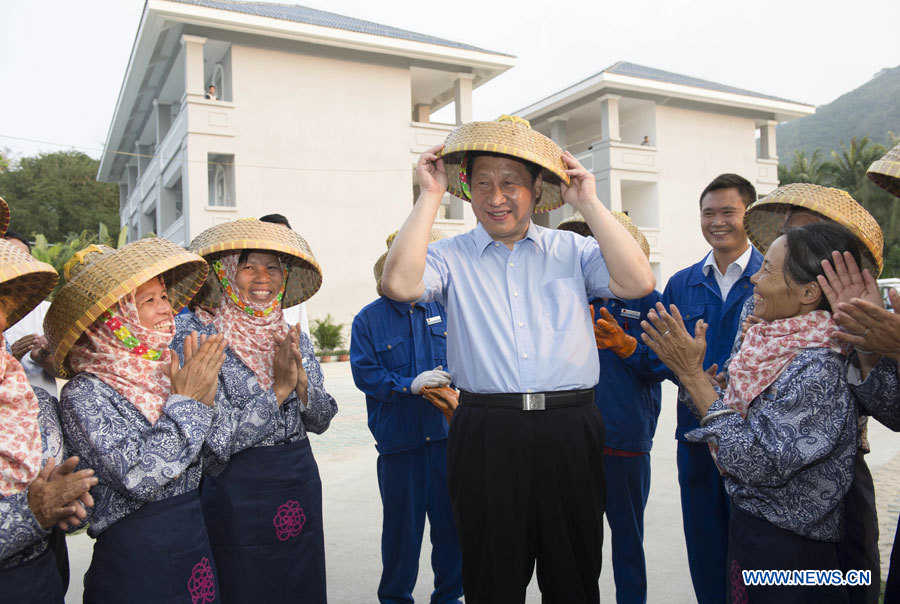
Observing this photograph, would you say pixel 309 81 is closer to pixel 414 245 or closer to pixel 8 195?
pixel 414 245

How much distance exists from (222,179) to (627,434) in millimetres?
15609

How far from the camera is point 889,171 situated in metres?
2.05

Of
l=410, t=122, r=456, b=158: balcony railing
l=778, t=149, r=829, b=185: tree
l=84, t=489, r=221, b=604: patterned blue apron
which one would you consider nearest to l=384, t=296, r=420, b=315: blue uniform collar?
l=84, t=489, r=221, b=604: patterned blue apron

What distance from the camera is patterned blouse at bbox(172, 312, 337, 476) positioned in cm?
264

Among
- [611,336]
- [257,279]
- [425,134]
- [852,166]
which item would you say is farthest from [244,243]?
[852,166]

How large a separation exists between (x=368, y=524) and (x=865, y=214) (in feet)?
12.5

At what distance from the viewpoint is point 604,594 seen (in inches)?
144

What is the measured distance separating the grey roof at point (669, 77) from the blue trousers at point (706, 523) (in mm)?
19542

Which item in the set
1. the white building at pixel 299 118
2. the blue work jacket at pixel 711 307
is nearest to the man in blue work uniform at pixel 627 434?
the blue work jacket at pixel 711 307

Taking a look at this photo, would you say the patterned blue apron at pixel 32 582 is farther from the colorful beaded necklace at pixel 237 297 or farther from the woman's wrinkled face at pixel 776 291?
the woman's wrinkled face at pixel 776 291

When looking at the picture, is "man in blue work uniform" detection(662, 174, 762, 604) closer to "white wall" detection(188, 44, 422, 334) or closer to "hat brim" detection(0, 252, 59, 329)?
"hat brim" detection(0, 252, 59, 329)

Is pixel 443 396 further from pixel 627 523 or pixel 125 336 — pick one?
pixel 125 336

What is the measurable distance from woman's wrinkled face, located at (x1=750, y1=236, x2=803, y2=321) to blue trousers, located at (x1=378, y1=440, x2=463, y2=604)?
1950mm

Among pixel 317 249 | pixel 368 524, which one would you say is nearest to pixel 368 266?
pixel 317 249
